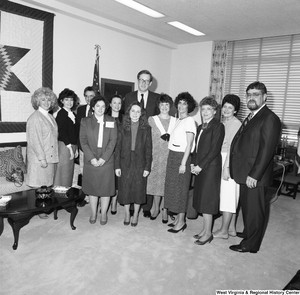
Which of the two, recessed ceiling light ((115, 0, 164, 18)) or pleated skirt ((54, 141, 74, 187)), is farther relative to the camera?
recessed ceiling light ((115, 0, 164, 18))

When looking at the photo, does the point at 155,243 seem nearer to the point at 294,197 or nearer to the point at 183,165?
Result: the point at 183,165

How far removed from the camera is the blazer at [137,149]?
3.25m

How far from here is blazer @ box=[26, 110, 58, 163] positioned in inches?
129

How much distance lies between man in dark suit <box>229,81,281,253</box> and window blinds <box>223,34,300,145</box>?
3614 mm

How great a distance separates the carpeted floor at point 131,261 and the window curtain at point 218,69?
3837mm

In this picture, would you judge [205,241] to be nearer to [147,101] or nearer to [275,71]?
[147,101]

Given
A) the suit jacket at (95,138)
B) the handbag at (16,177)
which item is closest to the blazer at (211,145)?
the suit jacket at (95,138)

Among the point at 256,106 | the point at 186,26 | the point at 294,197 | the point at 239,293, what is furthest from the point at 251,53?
the point at 239,293

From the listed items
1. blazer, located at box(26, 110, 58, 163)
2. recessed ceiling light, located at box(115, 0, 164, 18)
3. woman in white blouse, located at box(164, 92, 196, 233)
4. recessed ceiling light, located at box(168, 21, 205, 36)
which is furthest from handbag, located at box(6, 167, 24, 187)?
recessed ceiling light, located at box(168, 21, 205, 36)

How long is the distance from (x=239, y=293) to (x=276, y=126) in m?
1.52

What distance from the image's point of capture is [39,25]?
4320 millimetres

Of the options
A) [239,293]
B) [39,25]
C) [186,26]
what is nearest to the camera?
[239,293]

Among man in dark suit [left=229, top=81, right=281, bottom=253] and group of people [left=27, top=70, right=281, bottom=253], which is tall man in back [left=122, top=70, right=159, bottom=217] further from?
man in dark suit [left=229, top=81, right=281, bottom=253]

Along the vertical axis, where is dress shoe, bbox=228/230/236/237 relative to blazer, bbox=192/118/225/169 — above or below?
below
